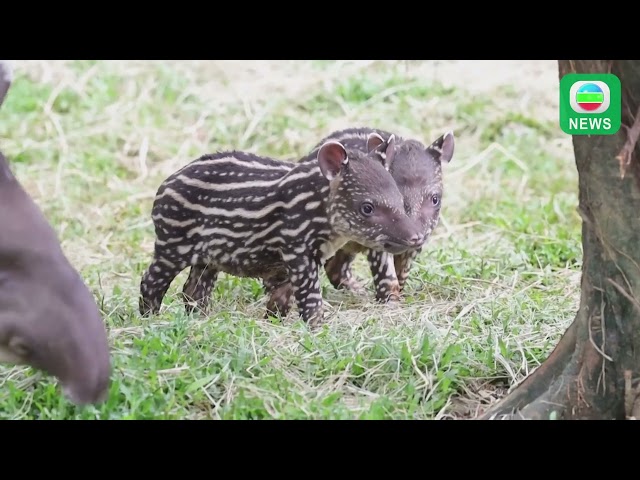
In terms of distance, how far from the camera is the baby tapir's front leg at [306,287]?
7.83 metres

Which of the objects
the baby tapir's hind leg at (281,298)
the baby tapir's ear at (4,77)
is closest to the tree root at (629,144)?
the baby tapir's hind leg at (281,298)

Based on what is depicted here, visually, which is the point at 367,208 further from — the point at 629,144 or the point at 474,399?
the point at 629,144

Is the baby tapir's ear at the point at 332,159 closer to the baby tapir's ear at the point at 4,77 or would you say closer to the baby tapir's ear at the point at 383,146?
the baby tapir's ear at the point at 383,146

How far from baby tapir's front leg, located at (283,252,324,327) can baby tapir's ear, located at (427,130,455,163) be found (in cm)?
128

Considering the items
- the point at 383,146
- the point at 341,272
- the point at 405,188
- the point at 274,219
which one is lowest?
the point at 341,272

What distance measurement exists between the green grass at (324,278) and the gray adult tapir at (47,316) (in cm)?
23

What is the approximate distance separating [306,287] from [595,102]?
9.11ft

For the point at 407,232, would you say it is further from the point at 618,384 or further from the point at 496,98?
the point at 496,98

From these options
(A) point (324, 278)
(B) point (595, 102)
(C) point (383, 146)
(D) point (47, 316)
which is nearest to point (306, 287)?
(C) point (383, 146)

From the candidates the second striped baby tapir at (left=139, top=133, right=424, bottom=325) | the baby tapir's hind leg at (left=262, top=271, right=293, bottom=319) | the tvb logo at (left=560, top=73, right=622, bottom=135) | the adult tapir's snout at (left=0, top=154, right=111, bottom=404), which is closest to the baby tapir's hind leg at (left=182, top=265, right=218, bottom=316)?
the second striped baby tapir at (left=139, top=133, right=424, bottom=325)

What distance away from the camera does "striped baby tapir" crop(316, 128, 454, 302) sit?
802cm

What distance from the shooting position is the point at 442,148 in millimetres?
8430

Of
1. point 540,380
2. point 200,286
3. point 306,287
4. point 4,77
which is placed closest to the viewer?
point 540,380

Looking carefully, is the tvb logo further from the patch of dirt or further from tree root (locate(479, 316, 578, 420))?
the patch of dirt
